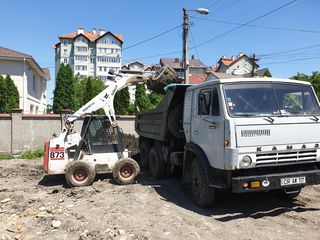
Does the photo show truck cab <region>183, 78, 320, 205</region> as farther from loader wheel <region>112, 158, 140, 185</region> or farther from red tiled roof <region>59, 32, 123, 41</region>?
red tiled roof <region>59, 32, 123, 41</region>

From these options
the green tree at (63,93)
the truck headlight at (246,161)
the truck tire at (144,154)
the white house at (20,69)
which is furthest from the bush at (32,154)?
the green tree at (63,93)

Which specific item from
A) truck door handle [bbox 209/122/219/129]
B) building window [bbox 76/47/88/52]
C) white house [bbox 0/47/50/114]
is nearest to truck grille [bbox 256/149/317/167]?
truck door handle [bbox 209/122/219/129]

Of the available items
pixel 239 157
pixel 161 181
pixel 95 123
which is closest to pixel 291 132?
pixel 239 157

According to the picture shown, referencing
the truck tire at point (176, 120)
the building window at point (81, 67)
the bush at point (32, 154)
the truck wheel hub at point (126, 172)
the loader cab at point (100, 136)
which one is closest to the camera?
the truck tire at point (176, 120)

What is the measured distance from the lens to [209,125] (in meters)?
6.72

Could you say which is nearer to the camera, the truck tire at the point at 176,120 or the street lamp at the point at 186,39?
the truck tire at the point at 176,120

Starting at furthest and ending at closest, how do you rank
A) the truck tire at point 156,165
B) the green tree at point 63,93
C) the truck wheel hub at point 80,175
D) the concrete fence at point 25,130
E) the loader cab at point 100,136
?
the green tree at point 63,93 → the concrete fence at point 25,130 → the truck tire at point 156,165 → the loader cab at point 100,136 → the truck wheel hub at point 80,175

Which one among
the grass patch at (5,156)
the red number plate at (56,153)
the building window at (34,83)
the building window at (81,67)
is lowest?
the grass patch at (5,156)

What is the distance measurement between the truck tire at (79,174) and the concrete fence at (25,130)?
6220 mm

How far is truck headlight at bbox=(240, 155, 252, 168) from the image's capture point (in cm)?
602

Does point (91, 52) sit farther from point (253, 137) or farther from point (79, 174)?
point (253, 137)

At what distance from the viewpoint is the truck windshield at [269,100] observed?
20.7 ft

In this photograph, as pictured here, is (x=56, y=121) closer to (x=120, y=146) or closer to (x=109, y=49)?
(x=120, y=146)

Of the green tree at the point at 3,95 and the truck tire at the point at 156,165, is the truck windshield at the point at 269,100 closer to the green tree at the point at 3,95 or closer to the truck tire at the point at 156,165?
the truck tire at the point at 156,165
